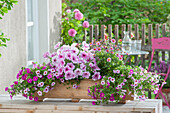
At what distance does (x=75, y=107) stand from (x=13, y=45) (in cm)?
138

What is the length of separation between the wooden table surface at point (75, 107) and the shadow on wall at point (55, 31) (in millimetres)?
2623

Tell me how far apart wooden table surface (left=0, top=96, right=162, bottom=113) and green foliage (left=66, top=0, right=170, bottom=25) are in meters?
7.20

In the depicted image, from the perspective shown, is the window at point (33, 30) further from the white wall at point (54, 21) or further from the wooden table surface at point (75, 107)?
the wooden table surface at point (75, 107)

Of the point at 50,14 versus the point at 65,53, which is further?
the point at 50,14

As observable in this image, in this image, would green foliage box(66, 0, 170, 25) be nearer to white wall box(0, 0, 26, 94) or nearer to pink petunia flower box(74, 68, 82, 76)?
white wall box(0, 0, 26, 94)

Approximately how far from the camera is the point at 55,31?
5516 millimetres

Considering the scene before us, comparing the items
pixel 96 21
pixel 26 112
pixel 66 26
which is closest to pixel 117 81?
pixel 26 112

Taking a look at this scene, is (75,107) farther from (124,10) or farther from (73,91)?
(124,10)

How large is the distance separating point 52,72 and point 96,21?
7.30 m

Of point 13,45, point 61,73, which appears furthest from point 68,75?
point 13,45

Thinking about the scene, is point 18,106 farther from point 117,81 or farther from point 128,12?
point 128,12

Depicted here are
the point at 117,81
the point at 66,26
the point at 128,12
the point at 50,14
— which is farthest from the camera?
the point at 128,12

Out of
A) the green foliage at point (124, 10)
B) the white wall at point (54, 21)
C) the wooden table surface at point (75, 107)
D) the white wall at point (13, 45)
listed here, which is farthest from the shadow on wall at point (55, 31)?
the green foliage at point (124, 10)

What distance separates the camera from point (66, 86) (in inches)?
102
